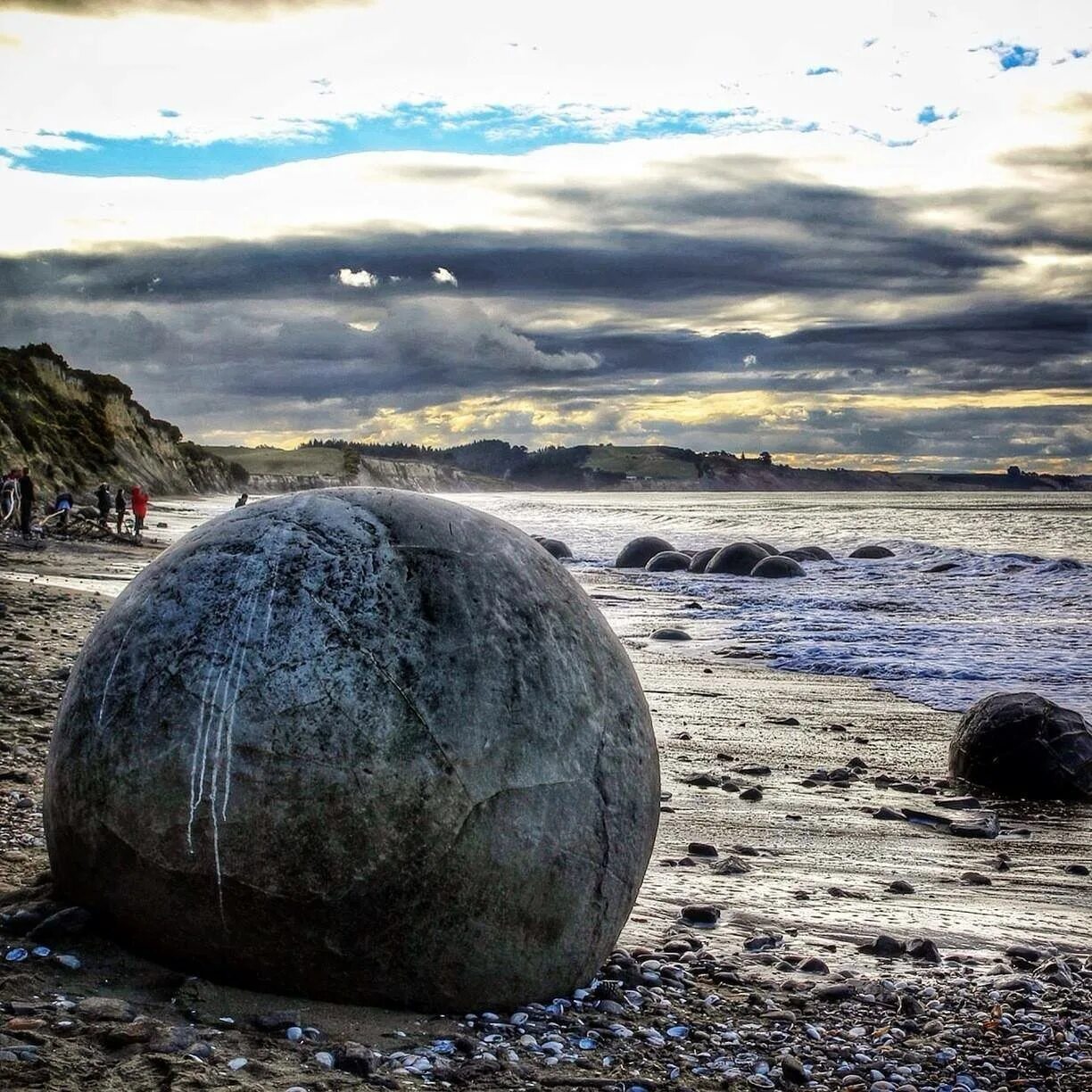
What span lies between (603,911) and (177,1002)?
1.53 meters

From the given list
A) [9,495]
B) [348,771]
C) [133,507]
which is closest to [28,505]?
[9,495]

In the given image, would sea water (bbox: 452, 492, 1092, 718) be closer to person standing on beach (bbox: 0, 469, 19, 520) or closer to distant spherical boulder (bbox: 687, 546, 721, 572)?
distant spherical boulder (bbox: 687, 546, 721, 572)

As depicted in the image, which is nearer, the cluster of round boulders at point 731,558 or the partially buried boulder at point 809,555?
the cluster of round boulders at point 731,558

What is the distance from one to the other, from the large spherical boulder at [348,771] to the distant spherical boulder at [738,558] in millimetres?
25927

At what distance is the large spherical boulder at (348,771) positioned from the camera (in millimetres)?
3967

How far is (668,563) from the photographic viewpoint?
32688 mm

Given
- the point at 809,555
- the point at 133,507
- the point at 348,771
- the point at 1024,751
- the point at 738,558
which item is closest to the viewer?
the point at 348,771

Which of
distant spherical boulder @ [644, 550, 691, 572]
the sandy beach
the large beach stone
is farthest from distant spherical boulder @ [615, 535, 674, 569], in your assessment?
the sandy beach

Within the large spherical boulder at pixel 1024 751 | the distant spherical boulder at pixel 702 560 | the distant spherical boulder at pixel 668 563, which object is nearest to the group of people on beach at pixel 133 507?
the distant spherical boulder at pixel 668 563

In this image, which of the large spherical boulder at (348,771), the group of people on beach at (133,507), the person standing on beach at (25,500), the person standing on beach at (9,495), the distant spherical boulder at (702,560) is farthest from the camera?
the group of people on beach at (133,507)

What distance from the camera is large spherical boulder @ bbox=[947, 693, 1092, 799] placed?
9234 millimetres

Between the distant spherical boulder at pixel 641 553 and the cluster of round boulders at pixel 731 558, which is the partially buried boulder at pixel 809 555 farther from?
the distant spherical boulder at pixel 641 553

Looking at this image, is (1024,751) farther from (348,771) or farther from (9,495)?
(9,495)

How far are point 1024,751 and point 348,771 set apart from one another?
23.0 feet
